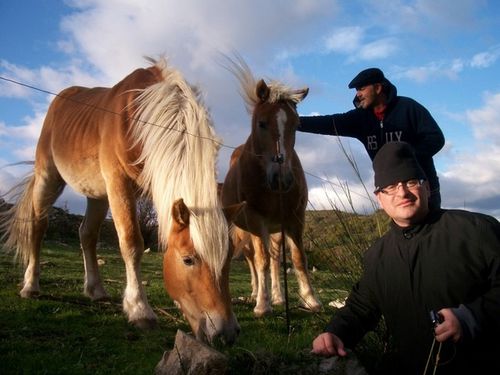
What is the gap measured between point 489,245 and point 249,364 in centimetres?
137

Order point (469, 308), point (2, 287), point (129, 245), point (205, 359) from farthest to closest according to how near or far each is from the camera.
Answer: point (2, 287) < point (129, 245) < point (205, 359) < point (469, 308)

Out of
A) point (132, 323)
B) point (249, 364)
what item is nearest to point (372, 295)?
point (249, 364)

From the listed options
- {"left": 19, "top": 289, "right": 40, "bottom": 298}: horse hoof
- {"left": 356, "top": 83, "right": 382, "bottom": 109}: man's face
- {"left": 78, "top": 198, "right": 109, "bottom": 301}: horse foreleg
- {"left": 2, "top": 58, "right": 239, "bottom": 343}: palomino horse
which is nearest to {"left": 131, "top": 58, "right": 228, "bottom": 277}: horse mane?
{"left": 2, "top": 58, "right": 239, "bottom": 343}: palomino horse

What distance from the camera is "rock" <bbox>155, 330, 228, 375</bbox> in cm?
231

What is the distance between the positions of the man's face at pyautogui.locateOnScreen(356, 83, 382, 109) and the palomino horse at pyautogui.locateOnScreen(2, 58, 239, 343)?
1378 mm

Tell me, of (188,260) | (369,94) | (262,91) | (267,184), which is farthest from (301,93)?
(188,260)

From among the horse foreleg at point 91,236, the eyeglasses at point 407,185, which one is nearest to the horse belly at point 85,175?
the horse foreleg at point 91,236

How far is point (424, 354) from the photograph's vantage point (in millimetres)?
2377

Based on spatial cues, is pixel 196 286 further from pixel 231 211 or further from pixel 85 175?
pixel 85 175

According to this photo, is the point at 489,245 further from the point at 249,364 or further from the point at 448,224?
the point at 249,364

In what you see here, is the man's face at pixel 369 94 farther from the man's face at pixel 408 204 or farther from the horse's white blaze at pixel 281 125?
the man's face at pixel 408 204

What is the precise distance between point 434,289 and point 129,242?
319 cm

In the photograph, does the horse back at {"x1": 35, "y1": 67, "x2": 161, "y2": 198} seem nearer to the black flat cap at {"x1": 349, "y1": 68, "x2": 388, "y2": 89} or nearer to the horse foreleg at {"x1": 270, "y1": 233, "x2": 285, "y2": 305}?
the black flat cap at {"x1": 349, "y1": 68, "x2": 388, "y2": 89}

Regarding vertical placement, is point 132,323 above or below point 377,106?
below
